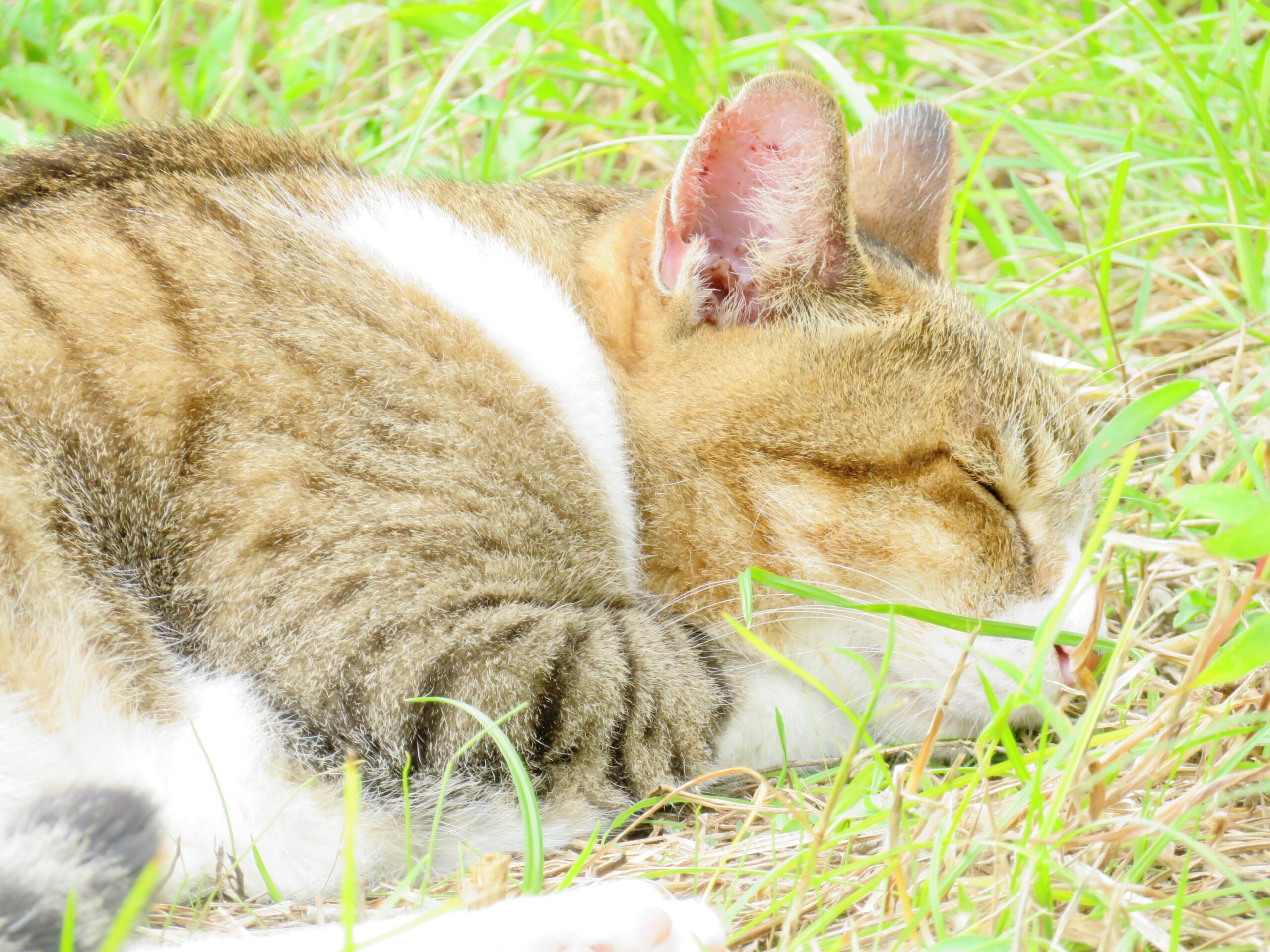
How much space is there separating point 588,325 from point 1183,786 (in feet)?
4.28

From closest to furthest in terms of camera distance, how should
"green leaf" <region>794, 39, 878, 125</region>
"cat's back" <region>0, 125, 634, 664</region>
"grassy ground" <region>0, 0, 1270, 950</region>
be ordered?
"grassy ground" <region>0, 0, 1270, 950</region>
"cat's back" <region>0, 125, 634, 664</region>
"green leaf" <region>794, 39, 878, 125</region>

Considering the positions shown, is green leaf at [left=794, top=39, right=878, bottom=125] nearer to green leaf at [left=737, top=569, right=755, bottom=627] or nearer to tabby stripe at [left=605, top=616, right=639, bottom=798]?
green leaf at [left=737, top=569, right=755, bottom=627]

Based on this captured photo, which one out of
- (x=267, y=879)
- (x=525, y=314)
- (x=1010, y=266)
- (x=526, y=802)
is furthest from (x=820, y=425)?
(x=1010, y=266)

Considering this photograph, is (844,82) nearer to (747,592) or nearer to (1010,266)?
(1010,266)

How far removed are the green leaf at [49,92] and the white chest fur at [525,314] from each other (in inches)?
59.6

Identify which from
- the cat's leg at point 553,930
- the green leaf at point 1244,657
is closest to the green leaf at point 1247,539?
the green leaf at point 1244,657

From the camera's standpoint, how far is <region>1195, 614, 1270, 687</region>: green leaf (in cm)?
131

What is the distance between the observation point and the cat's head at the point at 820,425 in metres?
2.07

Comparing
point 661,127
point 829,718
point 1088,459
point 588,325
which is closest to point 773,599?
point 829,718

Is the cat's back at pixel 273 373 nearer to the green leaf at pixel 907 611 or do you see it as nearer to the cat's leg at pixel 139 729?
the cat's leg at pixel 139 729

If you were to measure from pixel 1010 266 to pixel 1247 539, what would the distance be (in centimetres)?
230

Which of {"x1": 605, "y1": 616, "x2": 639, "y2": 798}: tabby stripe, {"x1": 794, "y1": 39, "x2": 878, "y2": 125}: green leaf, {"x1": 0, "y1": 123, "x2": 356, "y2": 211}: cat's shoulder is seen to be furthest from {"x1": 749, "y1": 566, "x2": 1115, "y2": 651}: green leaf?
{"x1": 794, "y1": 39, "x2": 878, "y2": 125}: green leaf

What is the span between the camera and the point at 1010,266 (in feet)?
11.1

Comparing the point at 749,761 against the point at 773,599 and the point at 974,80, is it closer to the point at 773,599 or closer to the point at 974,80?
the point at 773,599
